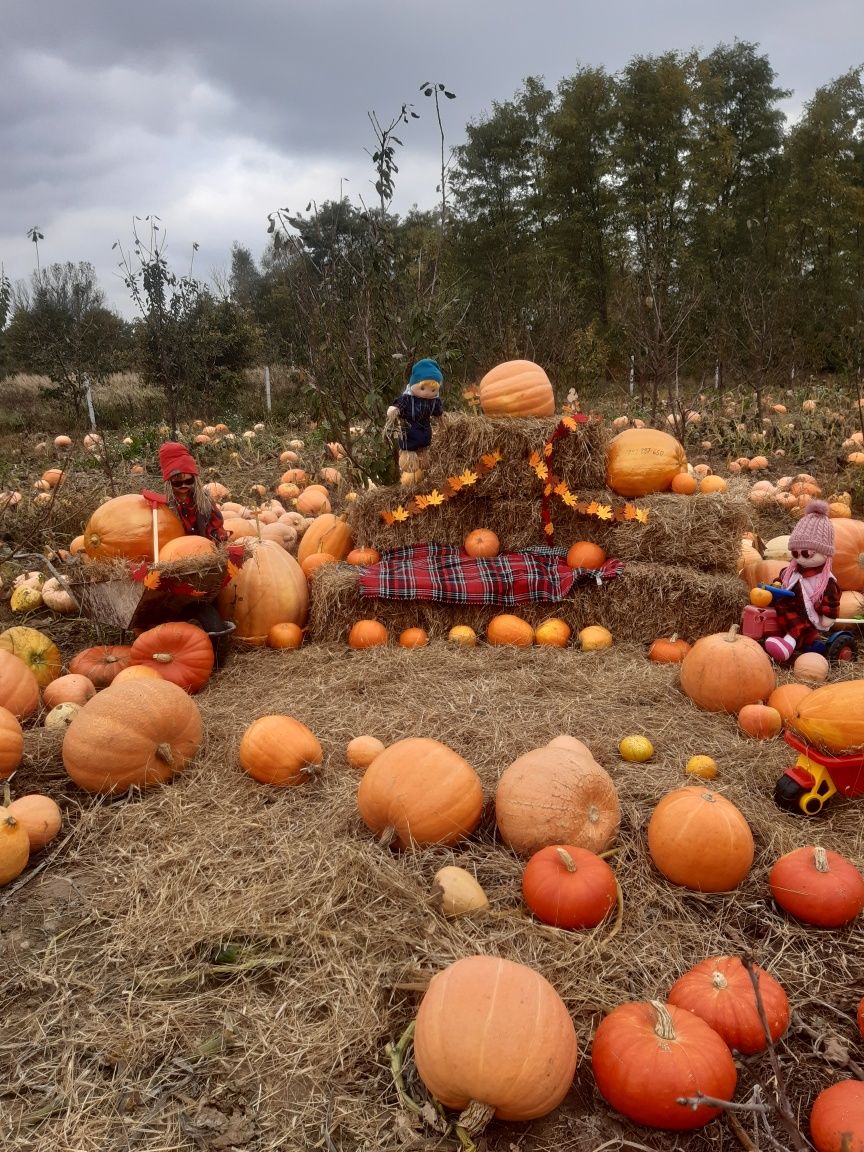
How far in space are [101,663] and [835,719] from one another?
3.70 metres

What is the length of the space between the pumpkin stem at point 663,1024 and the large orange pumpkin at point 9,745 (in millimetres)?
2699

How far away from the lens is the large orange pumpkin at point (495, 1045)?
1.67 meters

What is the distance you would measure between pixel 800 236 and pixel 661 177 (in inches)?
174

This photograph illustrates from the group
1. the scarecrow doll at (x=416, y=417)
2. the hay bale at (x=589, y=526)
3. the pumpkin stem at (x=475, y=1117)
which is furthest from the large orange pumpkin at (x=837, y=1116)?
the scarecrow doll at (x=416, y=417)

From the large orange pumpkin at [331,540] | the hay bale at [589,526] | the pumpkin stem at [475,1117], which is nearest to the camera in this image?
the pumpkin stem at [475,1117]

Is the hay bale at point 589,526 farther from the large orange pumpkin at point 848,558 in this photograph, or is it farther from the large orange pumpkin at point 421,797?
the large orange pumpkin at point 421,797

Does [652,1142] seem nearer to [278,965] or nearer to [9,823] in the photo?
[278,965]

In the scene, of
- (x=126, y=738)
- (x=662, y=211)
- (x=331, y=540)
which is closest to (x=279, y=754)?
(x=126, y=738)

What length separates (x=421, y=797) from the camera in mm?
2633

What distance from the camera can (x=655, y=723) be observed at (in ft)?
12.2

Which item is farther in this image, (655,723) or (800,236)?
(800,236)

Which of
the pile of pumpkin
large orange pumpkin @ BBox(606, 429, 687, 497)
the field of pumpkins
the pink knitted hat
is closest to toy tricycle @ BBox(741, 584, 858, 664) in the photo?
the field of pumpkins

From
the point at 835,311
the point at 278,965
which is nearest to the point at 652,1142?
the point at 278,965

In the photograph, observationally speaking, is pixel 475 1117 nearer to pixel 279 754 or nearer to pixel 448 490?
pixel 279 754
